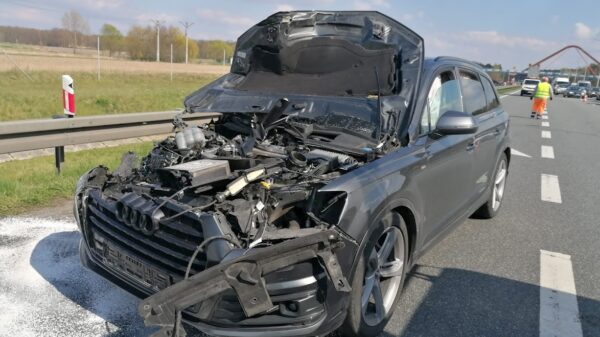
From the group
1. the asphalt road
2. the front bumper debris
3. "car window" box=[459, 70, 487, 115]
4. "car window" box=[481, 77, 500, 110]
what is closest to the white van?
"car window" box=[481, 77, 500, 110]

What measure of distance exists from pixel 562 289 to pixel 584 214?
2.60 meters

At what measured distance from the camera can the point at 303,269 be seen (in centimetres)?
257

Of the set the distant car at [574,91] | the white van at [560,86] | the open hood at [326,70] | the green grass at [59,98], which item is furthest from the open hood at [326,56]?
the white van at [560,86]

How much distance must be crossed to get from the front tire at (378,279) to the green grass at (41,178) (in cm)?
400

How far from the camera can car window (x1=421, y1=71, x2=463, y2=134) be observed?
4000 millimetres

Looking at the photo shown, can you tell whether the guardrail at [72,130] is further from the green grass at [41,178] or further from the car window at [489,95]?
the car window at [489,95]

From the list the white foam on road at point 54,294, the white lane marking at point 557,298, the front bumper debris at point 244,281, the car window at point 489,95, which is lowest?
the white foam on road at point 54,294

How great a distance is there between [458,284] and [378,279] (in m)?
1.16

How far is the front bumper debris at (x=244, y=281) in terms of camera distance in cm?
232

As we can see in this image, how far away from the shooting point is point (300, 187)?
2992 millimetres

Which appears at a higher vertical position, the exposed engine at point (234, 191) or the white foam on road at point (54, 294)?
the exposed engine at point (234, 191)

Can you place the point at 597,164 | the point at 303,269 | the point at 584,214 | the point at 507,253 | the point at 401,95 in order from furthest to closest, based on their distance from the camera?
the point at 597,164 < the point at 584,214 < the point at 507,253 < the point at 401,95 < the point at 303,269

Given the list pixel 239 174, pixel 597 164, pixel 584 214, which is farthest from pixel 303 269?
pixel 597 164

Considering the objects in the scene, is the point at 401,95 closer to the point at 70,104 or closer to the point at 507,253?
the point at 507,253
